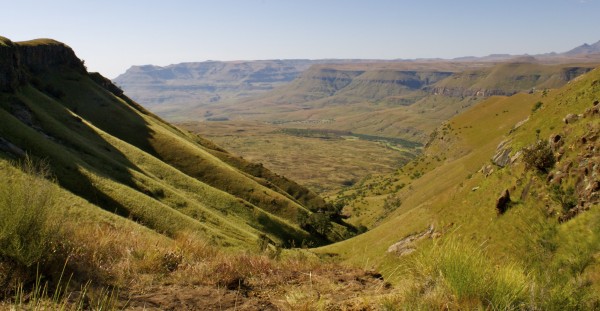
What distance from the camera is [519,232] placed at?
2722 centimetres

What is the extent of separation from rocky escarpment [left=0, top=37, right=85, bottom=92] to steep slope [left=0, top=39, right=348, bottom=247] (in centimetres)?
33

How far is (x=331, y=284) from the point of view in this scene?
9.97m

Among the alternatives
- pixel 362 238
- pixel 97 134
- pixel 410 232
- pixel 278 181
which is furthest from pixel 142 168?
pixel 278 181

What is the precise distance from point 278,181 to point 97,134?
6648 centimetres

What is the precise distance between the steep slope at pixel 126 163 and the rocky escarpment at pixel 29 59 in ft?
1.09

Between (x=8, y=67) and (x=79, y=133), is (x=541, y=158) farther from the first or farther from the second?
(x=8, y=67)

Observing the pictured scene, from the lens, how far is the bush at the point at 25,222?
828 centimetres

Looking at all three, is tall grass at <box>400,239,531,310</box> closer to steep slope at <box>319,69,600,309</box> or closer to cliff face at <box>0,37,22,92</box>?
steep slope at <box>319,69,600,309</box>

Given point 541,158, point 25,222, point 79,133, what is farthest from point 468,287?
point 79,133

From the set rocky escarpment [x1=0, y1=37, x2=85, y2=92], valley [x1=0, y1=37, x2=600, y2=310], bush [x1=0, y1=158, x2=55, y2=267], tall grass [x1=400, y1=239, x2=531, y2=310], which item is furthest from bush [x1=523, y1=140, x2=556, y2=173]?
rocky escarpment [x1=0, y1=37, x2=85, y2=92]

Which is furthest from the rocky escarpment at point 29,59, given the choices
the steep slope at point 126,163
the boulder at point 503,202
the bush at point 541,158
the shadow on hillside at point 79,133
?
the bush at point 541,158

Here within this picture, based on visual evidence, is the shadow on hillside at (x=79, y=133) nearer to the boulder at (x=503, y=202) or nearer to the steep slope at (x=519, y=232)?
the steep slope at (x=519, y=232)

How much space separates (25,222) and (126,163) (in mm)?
71243

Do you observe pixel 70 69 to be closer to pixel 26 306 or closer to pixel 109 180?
pixel 109 180
